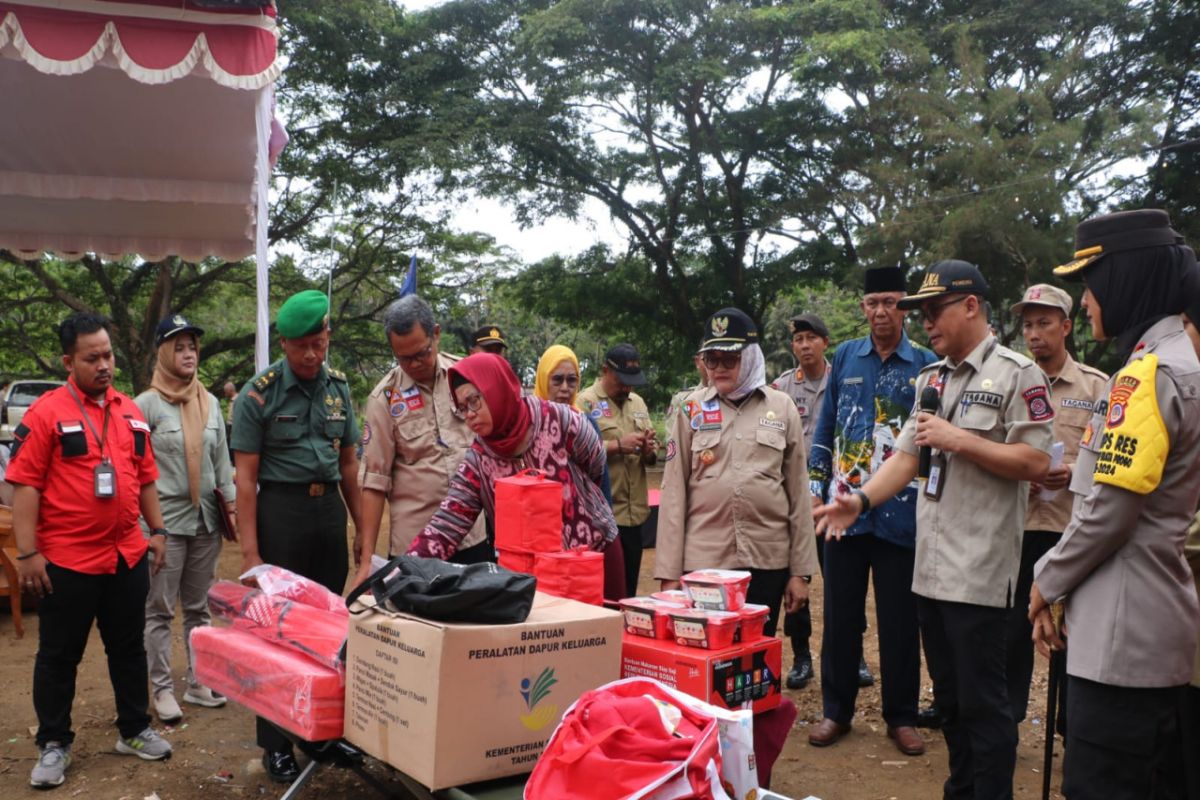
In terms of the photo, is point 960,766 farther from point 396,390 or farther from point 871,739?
point 396,390

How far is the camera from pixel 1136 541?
2.19 m

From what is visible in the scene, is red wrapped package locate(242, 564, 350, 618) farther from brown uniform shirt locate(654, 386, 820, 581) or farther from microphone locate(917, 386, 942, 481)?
microphone locate(917, 386, 942, 481)

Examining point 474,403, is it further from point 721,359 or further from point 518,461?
point 721,359

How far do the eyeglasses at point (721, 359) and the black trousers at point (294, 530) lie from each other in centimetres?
166

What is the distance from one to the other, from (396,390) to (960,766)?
8.44 ft

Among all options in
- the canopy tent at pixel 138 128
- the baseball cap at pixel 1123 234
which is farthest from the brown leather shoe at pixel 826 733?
the canopy tent at pixel 138 128

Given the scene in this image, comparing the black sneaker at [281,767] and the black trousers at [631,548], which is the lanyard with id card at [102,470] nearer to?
the black sneaker at [281,767]

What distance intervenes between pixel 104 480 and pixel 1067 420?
160 inches

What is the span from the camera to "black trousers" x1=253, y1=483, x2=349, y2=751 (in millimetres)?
3832

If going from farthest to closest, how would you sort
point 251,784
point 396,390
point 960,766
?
point 396,390, point 251,784, point 960,766

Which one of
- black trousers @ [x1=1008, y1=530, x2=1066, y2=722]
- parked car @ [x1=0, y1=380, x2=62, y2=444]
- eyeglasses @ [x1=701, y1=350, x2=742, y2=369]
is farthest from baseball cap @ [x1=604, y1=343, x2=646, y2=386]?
parked car @ [x1=0, y1=380, x2=62, y2=444]

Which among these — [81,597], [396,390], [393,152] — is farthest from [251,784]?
[393,152]

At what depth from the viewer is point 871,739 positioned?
4160 millimetres

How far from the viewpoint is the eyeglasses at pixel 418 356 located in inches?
153
